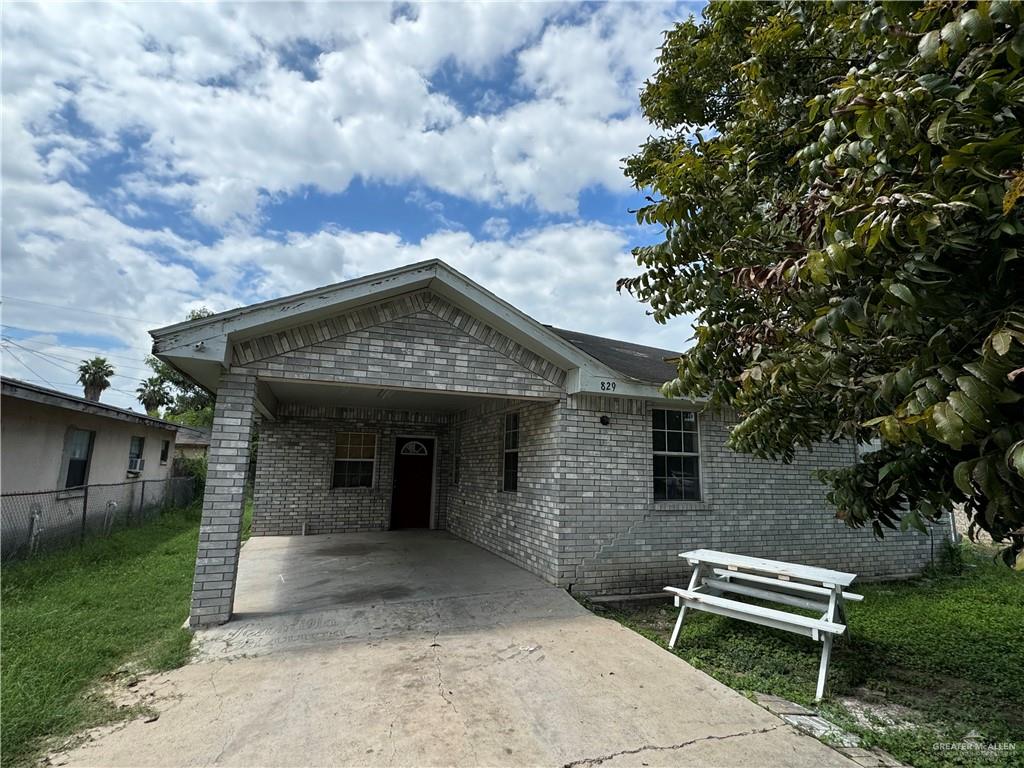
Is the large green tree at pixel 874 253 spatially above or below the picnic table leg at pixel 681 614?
above

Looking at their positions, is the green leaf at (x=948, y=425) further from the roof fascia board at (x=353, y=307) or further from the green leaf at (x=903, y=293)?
the roof fascia board at (x=353, y=307)

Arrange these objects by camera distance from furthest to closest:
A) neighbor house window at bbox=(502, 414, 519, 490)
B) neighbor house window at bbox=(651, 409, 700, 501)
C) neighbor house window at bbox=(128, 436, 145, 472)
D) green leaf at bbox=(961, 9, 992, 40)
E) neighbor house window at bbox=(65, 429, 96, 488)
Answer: neighbor house window at bbox=(128, 436, 145, 472) < neighbor house window at bbox=(65, 429, 96, 488) < neighbor house window at bbox=(502, 414, 519, 490) < neighbor house window at bbox=(651, 409, 700, 501) < green leaf at bbox=(961, 9, 992, 40)

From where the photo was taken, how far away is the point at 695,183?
4453 millimetres

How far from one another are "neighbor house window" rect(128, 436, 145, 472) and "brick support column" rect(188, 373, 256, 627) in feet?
35.0

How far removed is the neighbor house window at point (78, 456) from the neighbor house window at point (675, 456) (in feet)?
37.9

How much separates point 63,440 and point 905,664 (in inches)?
547

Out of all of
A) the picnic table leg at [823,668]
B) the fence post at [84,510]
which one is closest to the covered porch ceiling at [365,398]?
the fence post at [84,510]

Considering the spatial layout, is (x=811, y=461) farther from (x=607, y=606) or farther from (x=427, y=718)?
(x=427, y=718)

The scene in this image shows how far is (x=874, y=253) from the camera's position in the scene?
240cm

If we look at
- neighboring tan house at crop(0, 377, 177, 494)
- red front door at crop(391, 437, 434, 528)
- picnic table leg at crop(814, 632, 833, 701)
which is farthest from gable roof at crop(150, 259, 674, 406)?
red front door at crop(391, 437, 434, 528)

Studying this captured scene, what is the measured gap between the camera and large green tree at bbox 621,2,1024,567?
1.96 meters

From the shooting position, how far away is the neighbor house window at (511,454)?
8.43 m

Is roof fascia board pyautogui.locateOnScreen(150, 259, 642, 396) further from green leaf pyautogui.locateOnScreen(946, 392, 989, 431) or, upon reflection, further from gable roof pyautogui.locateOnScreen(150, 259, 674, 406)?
Result: green leaf pyautogui.locateOnScreen(946, 392, 989, 431)

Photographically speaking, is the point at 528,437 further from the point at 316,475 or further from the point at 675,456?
the point at 316,475
